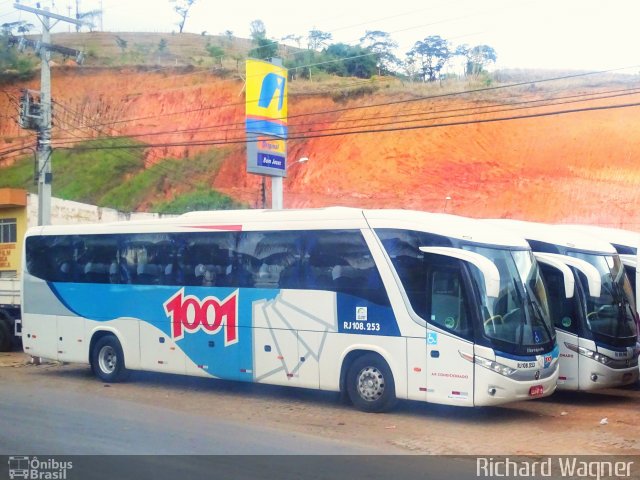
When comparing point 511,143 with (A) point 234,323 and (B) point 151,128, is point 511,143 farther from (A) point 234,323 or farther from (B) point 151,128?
(A) point 234,323

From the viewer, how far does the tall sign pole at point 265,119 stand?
2489 cm

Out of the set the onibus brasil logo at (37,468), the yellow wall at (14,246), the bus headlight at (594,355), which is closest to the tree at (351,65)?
the yellow wall at (14,246)

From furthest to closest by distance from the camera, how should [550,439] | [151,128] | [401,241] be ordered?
[151,128], [401,241], [550,439]

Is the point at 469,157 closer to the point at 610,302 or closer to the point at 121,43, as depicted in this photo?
the point at 610,302

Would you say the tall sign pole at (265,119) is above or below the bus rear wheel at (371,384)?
above

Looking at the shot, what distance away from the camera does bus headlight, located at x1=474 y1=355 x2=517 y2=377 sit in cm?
1132

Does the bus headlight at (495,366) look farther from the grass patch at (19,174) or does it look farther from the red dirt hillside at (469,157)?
the grass patch at (19,174)

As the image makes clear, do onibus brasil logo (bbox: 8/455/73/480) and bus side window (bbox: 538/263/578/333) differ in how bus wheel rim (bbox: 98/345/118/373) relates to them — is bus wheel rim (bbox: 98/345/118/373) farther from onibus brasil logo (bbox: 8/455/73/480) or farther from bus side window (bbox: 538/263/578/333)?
bus side window (bbox: 538/263/578/333)

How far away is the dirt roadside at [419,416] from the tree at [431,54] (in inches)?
2146

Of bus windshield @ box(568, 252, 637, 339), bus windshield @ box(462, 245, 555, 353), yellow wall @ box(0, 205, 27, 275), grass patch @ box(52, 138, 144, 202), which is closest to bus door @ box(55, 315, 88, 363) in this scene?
bus windshield @ box(462, 245, 555, 353)

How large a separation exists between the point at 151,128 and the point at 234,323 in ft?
197

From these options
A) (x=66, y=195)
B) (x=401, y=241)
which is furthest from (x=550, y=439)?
(x=66, y=195)

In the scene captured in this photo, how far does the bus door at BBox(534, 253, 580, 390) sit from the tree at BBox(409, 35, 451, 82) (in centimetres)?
5452

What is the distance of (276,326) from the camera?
540 inches
